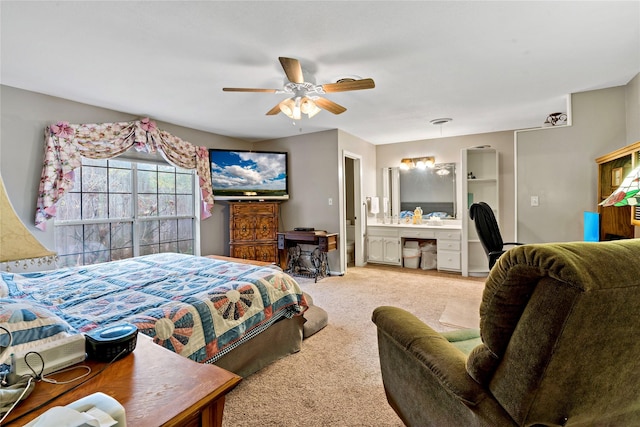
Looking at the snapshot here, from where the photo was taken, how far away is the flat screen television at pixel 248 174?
4664 millimetres

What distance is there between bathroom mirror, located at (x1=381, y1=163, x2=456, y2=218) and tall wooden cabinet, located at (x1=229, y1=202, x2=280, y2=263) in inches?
93.7

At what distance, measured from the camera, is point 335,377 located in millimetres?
1991

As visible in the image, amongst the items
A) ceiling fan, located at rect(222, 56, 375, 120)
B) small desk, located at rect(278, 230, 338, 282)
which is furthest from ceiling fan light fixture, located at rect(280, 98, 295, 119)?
small desk, located at rect(278, 230, 338, 282)

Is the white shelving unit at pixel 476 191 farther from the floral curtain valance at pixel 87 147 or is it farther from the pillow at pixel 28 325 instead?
the pillow at pixel 28 325

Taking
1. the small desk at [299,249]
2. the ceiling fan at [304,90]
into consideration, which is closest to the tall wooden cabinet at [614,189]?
the ceiling fan at [304,90]

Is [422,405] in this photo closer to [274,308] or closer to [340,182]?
[274,308]

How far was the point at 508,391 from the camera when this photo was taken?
2.48 ft

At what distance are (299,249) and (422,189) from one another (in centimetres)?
258

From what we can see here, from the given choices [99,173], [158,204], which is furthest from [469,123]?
[99,173]

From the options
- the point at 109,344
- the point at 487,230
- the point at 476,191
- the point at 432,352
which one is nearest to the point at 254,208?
the point at 487,230

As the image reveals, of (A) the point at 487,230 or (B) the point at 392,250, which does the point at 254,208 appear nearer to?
(B) the point at 392,250

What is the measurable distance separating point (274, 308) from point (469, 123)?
3971mm

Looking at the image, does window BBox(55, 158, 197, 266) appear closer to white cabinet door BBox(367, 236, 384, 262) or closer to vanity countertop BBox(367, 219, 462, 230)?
white cabinet door BBox(367, 236, 384, 262)

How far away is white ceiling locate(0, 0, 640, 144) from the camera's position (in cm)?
181
